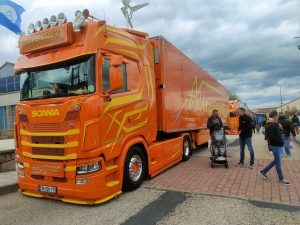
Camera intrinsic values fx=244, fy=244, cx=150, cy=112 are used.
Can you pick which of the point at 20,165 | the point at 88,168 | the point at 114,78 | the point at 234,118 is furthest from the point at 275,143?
the point at 234,118

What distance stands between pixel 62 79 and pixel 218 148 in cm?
496

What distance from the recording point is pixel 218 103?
14.0m

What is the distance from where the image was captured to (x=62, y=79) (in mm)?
4621

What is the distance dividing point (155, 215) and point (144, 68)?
3.45m

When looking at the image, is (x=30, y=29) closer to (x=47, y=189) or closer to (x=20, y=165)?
(x=20, y=165)

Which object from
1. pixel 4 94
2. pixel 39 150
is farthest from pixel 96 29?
pixel 4 94

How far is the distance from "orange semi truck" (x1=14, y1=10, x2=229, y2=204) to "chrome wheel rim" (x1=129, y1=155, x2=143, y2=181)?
0.9 inches

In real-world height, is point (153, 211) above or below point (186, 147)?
below

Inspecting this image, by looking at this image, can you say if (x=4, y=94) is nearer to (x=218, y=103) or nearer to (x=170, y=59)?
(x=218, y=103)

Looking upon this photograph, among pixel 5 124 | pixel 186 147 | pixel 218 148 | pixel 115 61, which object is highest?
pixel 115 61

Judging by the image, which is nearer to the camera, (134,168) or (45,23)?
(45,23)

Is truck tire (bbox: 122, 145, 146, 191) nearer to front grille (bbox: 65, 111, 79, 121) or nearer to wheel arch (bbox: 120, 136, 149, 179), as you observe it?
wheel arch (bbox: 120, 136, 149, 179)

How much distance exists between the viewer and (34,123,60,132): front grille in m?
4.38

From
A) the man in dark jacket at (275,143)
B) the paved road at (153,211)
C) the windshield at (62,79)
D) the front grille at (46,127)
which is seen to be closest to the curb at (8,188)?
the paved road at (153,211)
